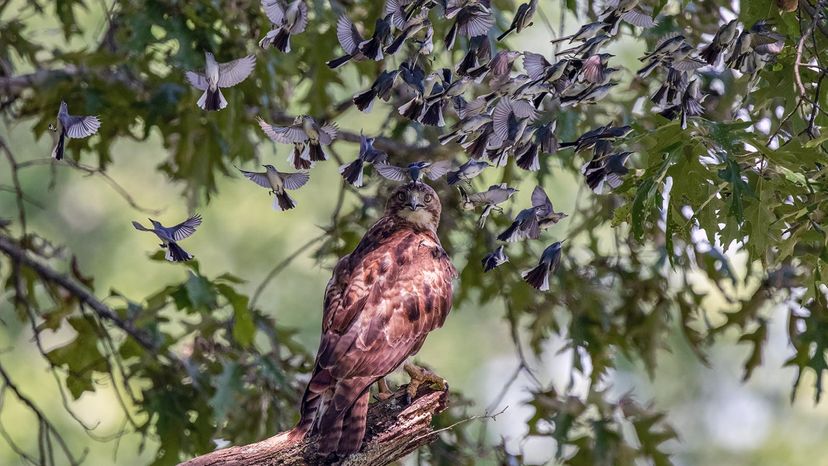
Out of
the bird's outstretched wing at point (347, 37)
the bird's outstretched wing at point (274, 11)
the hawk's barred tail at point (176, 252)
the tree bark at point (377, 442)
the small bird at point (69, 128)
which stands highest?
the bird's outstretched wing at point (347, 37)

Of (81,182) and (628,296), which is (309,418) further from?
(81,182)

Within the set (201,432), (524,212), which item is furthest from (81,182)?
(524,212)

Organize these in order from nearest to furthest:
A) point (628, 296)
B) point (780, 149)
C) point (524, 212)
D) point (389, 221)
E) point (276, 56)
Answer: point (780, 149) < point (524, 212) < point (389, 221) < point (276, 56) < point (628, 296)

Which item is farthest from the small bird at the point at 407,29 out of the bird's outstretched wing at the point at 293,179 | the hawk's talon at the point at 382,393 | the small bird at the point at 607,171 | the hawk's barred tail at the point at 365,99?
the hawk's talon at the point at 382,393

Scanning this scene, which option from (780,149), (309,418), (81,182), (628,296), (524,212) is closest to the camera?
(780,149)

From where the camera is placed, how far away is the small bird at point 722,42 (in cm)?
405

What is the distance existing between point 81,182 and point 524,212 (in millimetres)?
12021

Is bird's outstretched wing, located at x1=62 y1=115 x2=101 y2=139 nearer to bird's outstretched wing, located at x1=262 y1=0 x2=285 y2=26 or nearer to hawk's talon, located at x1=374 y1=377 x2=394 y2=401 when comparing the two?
bird's outstretched wing, located at x1=262 y1=0 x2=285 y2=26

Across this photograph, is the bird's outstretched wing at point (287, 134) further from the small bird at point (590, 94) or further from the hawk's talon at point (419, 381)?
the hawk's talon at point (419, 381)

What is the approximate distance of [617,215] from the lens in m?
4.29

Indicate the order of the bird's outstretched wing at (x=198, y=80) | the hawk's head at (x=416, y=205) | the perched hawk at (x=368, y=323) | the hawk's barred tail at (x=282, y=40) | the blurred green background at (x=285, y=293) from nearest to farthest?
the bird's outstretched wing at (x=198, y=80) → the hawk's barred tail at (x=282, y=40) → the perched hawk at (x=368, y=323) → the hawk's head at (x=416, y=205) → the blurred green background at (x=285, y=293)

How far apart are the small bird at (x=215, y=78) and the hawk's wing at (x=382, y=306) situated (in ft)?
3.91

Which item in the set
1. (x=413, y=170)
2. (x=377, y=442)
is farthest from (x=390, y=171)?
(x=377, y=442)

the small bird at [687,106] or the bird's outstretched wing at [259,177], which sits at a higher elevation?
the bird's outstretched wing at [259,177]
